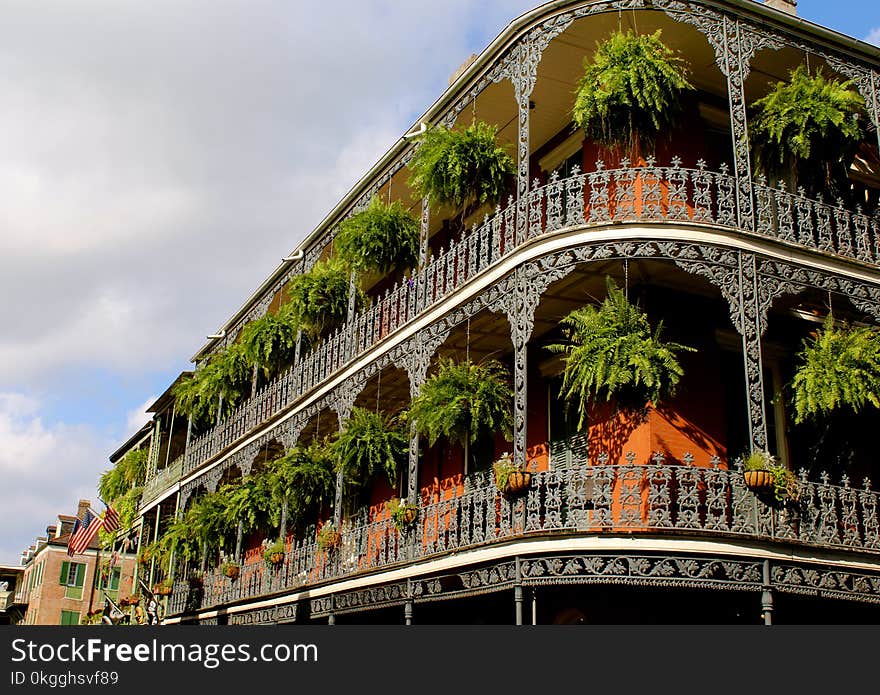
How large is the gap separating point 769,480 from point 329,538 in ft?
23.7

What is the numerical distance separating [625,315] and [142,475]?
24.3 meters

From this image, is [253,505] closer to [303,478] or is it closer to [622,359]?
[303,478]

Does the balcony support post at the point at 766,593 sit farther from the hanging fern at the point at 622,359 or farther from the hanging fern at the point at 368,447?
the hanging fern at the point at 368,447

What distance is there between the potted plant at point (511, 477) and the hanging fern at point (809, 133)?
5146mm

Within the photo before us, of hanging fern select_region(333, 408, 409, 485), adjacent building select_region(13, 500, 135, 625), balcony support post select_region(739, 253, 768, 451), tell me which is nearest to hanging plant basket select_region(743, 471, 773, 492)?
balcony support post select_region(739, 253, 768, 451)

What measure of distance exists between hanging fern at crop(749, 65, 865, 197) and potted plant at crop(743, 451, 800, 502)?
402 centimetres

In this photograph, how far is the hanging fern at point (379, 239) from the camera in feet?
51.1

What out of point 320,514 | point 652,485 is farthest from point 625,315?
point 320,514

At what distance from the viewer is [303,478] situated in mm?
15805

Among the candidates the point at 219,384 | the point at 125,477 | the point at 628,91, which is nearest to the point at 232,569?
the point at 219,384

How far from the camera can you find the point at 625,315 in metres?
10.6

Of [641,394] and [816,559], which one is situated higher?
[641,394]

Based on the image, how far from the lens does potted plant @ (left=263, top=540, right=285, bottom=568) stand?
→ 55.4 feet
